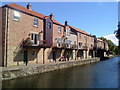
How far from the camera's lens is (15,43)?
1952 centimetres

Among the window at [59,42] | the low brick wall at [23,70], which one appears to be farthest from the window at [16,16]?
the window at [59,42]

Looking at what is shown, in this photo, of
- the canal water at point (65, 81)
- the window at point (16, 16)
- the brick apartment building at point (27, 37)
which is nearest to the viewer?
the canal water at point (65, 81)

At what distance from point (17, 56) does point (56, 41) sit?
10729 millimetres

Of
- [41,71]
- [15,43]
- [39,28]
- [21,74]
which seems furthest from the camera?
[39,28]

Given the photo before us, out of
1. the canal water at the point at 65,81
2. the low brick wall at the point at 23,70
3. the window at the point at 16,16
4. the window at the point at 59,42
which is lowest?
the canal water at the point at 65,81

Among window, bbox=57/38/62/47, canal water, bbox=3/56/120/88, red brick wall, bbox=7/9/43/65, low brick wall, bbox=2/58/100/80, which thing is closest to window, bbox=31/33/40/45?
red brick wall, bbox=7/9/43/65

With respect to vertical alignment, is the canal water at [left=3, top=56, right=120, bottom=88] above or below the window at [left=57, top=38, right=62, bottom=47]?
below

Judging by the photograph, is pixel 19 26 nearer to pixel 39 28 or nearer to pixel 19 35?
pixel 19 35

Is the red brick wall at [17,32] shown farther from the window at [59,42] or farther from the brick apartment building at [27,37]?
the window at [59,42]

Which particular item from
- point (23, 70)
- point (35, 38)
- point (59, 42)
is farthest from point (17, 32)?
point (59, 42)

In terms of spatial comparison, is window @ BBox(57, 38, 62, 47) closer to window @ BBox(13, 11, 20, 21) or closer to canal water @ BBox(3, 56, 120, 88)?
window @ BBox(13, 11, 20, 21)

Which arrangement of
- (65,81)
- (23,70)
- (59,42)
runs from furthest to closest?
(59,42)
(23,70)
(65,81)

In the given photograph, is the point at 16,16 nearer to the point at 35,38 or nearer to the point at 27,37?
the point at 27,37

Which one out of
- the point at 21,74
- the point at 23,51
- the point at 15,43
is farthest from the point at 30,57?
the point at 21,74
